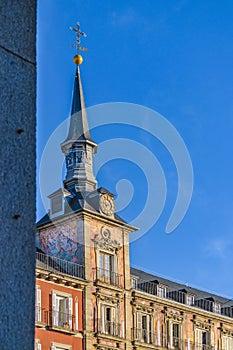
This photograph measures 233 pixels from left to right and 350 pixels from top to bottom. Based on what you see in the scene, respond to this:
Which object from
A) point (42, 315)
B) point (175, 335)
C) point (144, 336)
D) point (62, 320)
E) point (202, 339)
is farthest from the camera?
point (202, 339)

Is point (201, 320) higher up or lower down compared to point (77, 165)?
lower down

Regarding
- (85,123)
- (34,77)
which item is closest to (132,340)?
(85,123)

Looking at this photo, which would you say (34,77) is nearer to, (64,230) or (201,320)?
(64,230)

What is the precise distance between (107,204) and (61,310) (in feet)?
23.9

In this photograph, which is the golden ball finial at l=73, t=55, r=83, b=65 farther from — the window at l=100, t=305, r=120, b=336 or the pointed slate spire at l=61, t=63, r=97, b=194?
the window at l=100, t=305, r=120, b=336

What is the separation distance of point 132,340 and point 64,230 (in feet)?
23.2

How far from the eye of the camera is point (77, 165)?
164 feet

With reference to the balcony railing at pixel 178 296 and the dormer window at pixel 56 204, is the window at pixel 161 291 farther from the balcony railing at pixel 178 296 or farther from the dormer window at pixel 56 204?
the dormer window at pixel 56 204

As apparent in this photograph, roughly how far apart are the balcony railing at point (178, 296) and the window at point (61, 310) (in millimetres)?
5651

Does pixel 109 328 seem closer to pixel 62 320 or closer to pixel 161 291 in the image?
pixel 62 320

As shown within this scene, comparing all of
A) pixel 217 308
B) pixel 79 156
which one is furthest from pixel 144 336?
pixel 79 156

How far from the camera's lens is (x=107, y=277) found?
4609cm

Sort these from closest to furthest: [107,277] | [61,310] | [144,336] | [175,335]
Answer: [61,310]
[107,277]
[144,336]
[175,335]

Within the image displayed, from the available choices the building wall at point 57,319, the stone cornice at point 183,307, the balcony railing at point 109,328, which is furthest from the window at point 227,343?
the building wall at point 57,319
